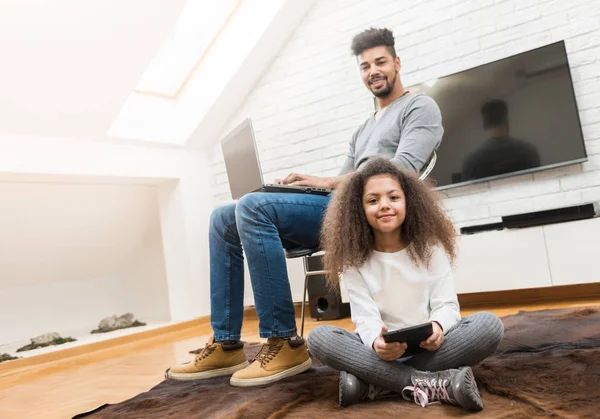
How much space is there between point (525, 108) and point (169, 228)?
2.35 meters

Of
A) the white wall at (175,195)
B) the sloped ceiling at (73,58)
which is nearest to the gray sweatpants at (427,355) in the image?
the sloped ceiling at (73,58)

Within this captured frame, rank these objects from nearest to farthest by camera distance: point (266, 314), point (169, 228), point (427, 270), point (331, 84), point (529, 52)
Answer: point (427, 270) < point (266, 314) < point (529, 52) < point (331, 84) < point (169, 228)

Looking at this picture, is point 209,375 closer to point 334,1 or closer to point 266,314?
point 266,314

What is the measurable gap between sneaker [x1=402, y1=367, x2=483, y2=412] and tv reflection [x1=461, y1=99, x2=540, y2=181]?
2.00 meters

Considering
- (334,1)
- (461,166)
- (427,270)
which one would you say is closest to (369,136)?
(427,270)

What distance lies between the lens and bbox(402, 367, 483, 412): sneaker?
952 mm

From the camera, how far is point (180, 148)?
372 cm

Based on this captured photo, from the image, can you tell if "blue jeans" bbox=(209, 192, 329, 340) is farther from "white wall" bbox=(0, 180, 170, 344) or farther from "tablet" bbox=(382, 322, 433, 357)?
"white wall" bbox=(0, 180, 170, 344)

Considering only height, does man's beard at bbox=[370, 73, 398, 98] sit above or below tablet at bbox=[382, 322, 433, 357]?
above

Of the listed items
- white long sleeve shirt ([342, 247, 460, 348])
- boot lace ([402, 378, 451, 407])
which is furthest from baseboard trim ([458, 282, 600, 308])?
boot lace ([402, 378, 451, 407])

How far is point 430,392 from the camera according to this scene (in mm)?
1031

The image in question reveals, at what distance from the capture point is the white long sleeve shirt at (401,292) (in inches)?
45.5

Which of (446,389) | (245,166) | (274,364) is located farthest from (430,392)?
(245,166)

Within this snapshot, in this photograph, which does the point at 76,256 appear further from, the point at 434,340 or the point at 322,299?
the point at 434,340
